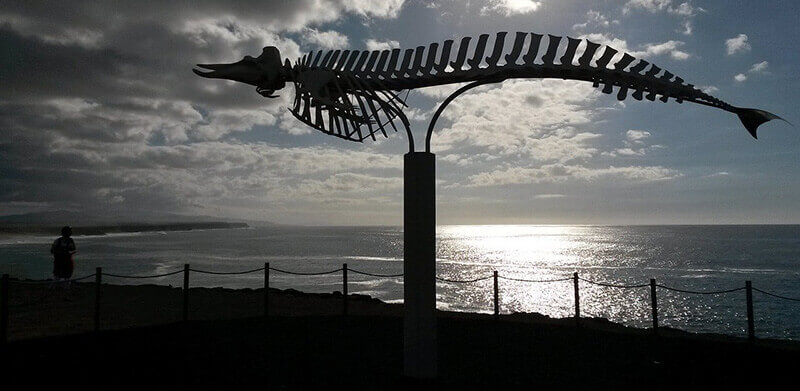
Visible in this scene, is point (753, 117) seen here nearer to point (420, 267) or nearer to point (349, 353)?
point (420, 267)

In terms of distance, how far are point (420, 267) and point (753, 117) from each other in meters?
4.87

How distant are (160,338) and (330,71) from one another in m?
5.37

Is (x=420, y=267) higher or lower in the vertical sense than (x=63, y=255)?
higher

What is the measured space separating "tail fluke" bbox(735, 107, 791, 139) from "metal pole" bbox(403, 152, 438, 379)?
4312 mm

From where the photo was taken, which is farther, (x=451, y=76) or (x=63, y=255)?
(x=63, y=255)

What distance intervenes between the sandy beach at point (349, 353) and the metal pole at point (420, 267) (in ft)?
1.24

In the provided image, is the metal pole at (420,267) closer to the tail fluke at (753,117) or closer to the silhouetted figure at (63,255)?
the tail fluke at (753,117)

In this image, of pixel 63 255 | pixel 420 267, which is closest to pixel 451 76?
pixel 420 267

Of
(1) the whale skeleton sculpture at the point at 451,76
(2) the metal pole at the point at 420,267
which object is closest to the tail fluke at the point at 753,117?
(1) the whale skeleton sculpture at the point at 451,76

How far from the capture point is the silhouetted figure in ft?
42.0

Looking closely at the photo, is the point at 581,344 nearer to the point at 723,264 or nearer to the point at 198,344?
the point at 198,344

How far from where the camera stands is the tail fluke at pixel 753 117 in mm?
6754

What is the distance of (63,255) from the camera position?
13.0 meters

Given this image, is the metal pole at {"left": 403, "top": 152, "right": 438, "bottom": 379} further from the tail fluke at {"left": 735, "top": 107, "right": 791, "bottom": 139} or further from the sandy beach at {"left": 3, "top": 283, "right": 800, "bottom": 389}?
the tail fluke at {"left": 735, "top": 107, "right": 791, "bottom": 139}
